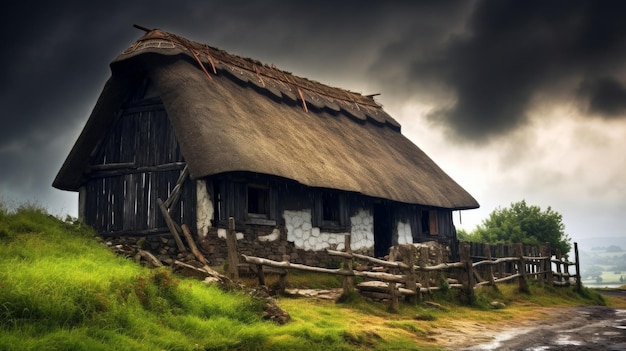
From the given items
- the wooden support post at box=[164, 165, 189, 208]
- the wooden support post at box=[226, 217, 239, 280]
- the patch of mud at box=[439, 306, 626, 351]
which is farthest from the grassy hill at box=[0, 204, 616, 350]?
the wooden support post at box=[164, 165, 189, 208]

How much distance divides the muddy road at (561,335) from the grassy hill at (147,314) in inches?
38.6

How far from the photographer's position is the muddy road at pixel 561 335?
9008mm

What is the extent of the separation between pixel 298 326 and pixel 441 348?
228cm

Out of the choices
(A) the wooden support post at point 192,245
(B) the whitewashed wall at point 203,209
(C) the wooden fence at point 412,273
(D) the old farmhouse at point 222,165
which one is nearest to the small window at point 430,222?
(D) the old farmhouse at point 222,165

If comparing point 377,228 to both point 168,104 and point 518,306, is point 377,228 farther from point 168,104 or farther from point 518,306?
point 168,104

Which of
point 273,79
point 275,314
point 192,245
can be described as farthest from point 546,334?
point 273,79

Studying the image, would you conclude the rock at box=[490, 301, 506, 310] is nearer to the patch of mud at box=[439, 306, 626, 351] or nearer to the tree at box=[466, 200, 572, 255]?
the patch of mud at box=[439, 306, 626, 351]

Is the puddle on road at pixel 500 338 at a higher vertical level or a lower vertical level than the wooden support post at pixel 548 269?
Answer: lower

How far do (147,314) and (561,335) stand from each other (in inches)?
291

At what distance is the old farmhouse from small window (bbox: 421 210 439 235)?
6.30 ft

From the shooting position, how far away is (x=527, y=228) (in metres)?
29.0

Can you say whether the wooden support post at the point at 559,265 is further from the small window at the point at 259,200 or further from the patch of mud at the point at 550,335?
the small window at the point at 259,200

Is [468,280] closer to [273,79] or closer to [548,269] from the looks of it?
[548,269]

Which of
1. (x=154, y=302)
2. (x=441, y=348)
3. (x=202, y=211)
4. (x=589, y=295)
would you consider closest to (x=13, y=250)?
(x=154, y=302)
